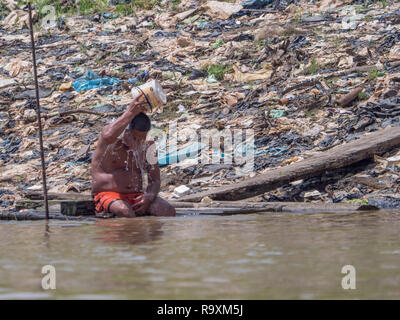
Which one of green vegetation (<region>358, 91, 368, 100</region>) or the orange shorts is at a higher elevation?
green vegetation (<region>358, 91, 368, 100</region>)

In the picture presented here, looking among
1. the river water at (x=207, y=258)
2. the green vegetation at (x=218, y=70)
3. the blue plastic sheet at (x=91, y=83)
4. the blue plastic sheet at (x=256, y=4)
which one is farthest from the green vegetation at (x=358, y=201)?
the blue plastic sheet at (x=256, y=4)

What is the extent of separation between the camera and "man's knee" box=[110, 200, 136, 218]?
5062mm

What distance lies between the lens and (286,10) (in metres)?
11.5

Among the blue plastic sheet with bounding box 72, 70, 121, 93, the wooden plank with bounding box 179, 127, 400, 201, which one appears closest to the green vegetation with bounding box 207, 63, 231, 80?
the blue plastic sheet with bounding box 72, 70, 121, 93

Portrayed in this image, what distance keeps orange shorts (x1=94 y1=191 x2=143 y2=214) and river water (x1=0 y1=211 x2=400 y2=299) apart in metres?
0.44

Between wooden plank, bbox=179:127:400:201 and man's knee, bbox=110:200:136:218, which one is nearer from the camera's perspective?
man's knee, bbox=110:200:136:218

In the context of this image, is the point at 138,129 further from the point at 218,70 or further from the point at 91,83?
the point at 91,83

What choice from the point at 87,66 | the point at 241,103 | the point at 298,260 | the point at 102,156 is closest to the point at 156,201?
the point at 102,156

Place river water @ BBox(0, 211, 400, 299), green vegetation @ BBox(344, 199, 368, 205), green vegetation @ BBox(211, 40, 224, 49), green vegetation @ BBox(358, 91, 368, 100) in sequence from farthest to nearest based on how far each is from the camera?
green vegetation @ BBox(211, 40, 224, 49)
green vegetation @ BBox(358, 91, 368, 100)
green vegetation @ BBox(344, 199, 368, 205)
river water @ BBox(0, 211, 400, 299)

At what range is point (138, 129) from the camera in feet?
16.7

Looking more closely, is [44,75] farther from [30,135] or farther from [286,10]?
[286,10]

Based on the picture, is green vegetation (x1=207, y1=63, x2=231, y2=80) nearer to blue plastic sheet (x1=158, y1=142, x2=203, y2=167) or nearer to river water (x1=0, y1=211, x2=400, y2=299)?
blue plastic sheet (x1=158, y1=142, x2=203, y2=167)

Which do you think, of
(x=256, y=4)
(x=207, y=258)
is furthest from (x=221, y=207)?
(x=256, y=4)

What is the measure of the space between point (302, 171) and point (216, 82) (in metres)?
3.86
